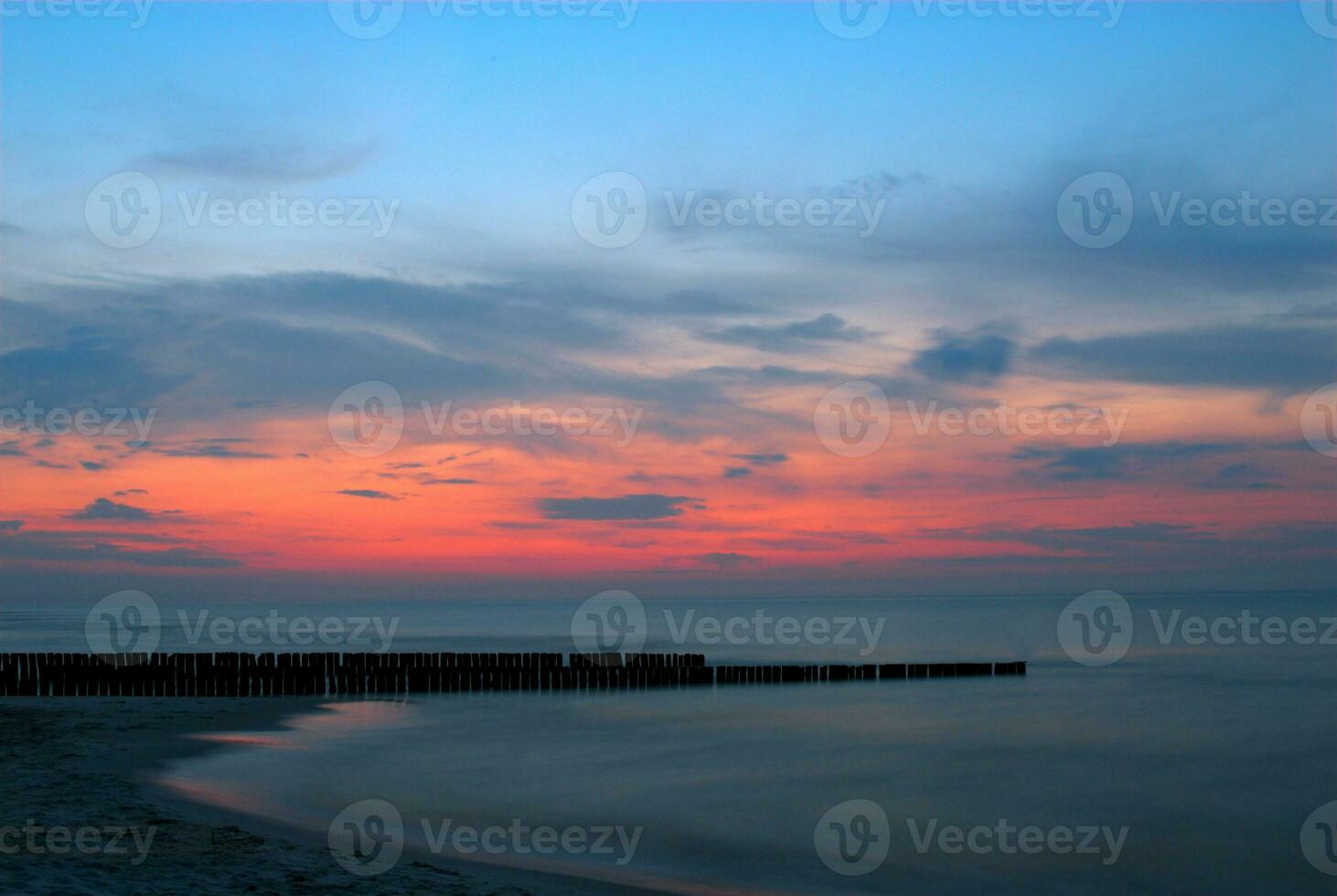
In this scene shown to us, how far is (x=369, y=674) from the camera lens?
3319 centimetres

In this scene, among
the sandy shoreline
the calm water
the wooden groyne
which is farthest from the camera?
the wooden groyne

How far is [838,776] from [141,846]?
1380 centimetres

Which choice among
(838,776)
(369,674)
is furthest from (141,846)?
(369,674)

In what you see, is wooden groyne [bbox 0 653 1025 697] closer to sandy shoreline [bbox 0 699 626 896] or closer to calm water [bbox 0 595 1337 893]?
calm water [bbox 0 595 1337 893]

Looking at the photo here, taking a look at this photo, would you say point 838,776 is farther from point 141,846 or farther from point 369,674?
point 369,674

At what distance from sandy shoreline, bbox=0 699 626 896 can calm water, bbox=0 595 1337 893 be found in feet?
3.65

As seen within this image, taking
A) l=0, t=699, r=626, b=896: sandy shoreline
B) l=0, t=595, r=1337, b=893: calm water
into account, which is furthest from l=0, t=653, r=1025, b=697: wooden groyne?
l=0, t=699, r=626, b=896: sandy shoreline

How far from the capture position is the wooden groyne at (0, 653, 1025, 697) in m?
29.7

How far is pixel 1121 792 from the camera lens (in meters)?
21.5

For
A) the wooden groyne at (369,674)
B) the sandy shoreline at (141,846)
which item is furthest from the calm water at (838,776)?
the wooden groyne at (369,674)

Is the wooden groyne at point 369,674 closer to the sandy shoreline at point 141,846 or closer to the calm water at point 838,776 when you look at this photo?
the calm water at point 838,776

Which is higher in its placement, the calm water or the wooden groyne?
the wooden groyne

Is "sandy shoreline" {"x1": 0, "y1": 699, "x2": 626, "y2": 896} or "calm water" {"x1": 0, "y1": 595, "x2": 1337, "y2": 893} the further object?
"calm water" {"x1": 0, "y1": 595, "x2": 1337, "y2": 893}

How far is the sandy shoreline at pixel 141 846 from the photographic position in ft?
35.4
